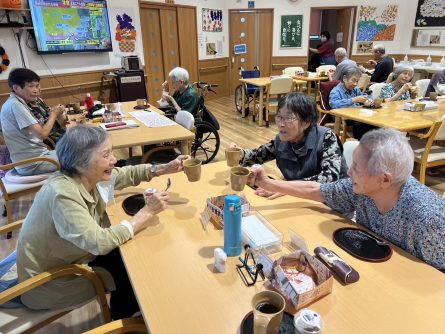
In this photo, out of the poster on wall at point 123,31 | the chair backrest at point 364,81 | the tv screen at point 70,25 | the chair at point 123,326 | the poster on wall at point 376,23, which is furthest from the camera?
the poster on wall at point 376,23

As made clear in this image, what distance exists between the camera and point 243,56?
8.77m

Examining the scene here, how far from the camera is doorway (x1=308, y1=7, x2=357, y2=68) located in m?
8.50

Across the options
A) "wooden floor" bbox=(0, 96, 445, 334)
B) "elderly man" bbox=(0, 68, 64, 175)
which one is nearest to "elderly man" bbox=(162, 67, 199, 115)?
"wooden floor" bbox=(0, 96, 445, 334)

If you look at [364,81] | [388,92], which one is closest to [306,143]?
[388,92]

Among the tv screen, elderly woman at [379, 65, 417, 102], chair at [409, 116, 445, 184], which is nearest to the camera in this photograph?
chair at [409, 116, 445, 184]

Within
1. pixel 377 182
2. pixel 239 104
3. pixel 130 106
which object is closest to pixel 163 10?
pixel 239 104

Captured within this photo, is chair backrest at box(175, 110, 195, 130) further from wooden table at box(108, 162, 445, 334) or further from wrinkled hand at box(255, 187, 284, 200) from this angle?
wooden table at box(108, 162, 445, 334)

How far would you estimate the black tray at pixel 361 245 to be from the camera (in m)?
1.18

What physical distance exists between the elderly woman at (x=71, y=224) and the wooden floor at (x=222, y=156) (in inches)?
27.0

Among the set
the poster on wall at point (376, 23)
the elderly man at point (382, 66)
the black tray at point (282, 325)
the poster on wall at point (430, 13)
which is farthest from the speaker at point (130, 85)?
the poster on wall at point (430, 13)

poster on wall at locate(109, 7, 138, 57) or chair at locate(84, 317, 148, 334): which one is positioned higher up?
poster on wall at locate(109, 7, 138, 57)

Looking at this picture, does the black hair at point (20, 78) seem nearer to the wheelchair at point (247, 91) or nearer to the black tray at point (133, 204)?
the black tray at point (133, 204)

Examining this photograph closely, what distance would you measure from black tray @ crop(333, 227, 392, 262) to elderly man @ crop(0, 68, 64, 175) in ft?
8.39

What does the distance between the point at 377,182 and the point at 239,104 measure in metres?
6.45
